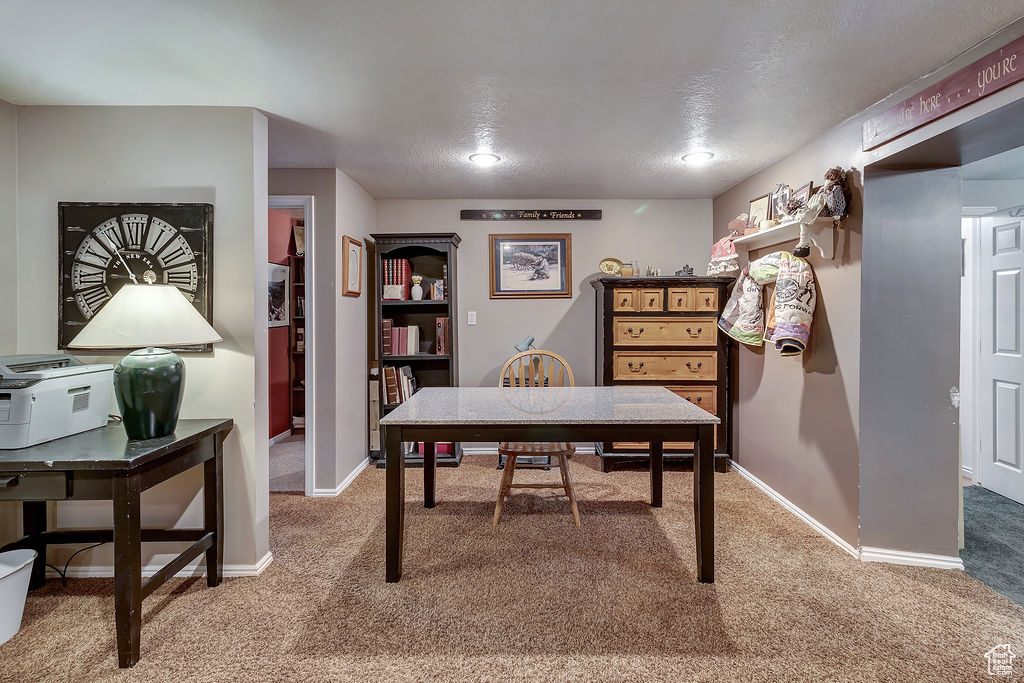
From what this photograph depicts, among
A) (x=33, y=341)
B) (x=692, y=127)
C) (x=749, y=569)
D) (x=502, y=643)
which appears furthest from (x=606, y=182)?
(x=33, y=341)

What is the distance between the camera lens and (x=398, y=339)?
150 inches

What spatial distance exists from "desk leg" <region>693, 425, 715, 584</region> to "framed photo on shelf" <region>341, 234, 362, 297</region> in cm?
246

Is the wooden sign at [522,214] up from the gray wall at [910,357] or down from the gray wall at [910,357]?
up

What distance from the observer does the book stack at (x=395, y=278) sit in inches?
148

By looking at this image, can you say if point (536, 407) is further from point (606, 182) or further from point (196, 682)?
point (606, 182)

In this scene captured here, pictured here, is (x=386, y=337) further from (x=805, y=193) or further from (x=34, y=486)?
(x=805, y=193)

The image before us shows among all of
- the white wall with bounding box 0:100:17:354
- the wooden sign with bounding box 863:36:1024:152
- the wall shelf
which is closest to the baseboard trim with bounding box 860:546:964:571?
the wall shelf

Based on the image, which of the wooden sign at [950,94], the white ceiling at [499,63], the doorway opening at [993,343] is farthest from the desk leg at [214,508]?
the doorway opening at [993,343]

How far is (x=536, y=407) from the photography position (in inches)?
87.9

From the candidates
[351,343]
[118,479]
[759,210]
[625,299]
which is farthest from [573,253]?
[118,479]

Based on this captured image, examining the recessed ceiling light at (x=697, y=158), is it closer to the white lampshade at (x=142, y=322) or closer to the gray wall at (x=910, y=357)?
the gray wall at (x=910, y=357)

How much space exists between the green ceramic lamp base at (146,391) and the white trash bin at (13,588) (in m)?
0.61

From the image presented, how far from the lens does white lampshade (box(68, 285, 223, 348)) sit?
1.73 meters

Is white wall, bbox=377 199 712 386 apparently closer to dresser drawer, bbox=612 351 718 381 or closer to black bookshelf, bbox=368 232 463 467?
black bookshelf, bbox=368 232 463 467
